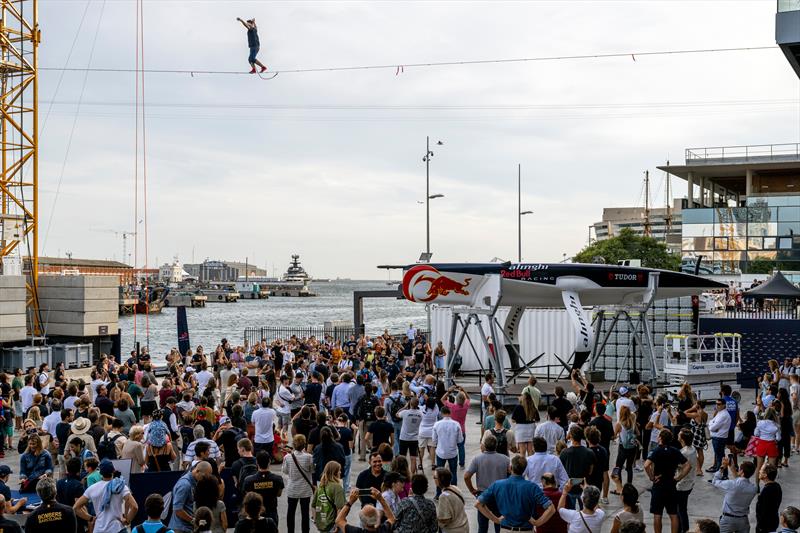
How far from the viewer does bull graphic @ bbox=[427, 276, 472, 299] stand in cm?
2012

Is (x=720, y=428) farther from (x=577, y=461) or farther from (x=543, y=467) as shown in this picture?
(x=543, y=467)

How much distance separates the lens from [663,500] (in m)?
9.48

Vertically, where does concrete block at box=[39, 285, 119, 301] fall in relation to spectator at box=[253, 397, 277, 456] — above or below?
above

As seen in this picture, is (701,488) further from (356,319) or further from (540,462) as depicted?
(356,319)

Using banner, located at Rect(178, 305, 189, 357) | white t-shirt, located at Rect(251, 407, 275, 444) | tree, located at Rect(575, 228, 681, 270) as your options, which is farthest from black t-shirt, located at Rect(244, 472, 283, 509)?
tree, located at Rect(575, 228, 681, 270)

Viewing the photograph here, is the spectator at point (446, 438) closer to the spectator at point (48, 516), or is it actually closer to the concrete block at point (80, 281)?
the spectator at point (48, 516)

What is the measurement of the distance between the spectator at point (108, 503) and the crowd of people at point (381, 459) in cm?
2

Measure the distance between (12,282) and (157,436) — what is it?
18.5 m

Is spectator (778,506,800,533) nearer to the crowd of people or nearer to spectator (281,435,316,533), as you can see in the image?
the crowd of people

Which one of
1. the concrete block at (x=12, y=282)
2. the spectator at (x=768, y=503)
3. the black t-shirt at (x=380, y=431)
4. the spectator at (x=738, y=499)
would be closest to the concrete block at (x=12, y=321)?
the concrete block at (x=12, y=282)

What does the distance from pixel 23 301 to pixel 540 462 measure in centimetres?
2266

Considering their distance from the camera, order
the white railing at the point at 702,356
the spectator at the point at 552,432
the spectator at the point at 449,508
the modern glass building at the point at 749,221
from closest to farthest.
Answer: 1. the spectator at the point at 449,508
2. the spectator at the point at 552,432
3. the white railing at the point at 702,356
4. the modern glass building at the point at 749,221

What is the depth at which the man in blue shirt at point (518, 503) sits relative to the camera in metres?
7.84

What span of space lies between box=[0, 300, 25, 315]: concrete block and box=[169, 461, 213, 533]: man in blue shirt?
20.5 metres
